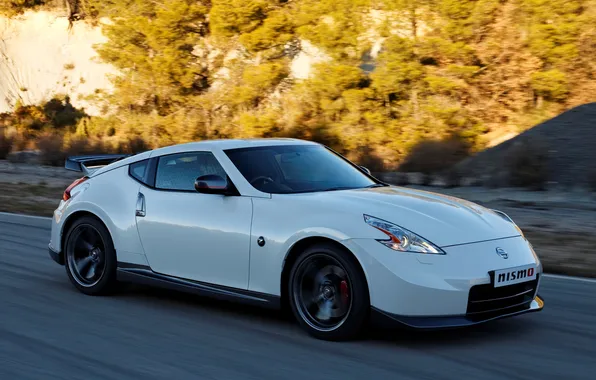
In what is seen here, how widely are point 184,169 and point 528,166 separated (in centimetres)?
1435

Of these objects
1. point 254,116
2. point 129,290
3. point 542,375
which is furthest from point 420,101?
point 542,375

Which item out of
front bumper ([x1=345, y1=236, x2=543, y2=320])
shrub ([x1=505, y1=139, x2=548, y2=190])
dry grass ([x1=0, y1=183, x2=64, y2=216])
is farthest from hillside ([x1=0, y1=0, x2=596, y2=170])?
front bumper ([x1=345, y1=236, x2=543, y2=320])

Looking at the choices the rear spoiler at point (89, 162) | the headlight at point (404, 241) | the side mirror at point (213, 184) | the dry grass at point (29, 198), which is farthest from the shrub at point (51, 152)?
the headlight at point (404, 241)

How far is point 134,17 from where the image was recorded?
4366 centimetres

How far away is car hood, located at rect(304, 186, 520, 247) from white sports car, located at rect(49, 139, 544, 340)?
0.04 ft

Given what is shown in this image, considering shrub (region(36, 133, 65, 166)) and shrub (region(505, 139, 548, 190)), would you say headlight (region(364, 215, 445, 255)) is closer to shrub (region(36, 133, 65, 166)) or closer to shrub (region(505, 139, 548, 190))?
shrub (region(505, 139, 548, 190))

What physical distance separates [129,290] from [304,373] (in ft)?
10.6

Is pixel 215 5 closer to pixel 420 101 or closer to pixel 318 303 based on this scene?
pixel 420 101

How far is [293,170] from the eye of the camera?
708 cm

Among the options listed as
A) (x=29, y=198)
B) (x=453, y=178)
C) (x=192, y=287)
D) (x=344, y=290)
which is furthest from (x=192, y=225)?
(x=453, y=178)

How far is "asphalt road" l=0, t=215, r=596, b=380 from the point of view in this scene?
5.42 metres

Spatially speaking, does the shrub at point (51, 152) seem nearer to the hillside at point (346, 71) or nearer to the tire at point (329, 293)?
the hillside at point (346, 71)

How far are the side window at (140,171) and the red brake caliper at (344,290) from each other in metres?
2.31

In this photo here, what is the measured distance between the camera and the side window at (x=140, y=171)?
764cm
